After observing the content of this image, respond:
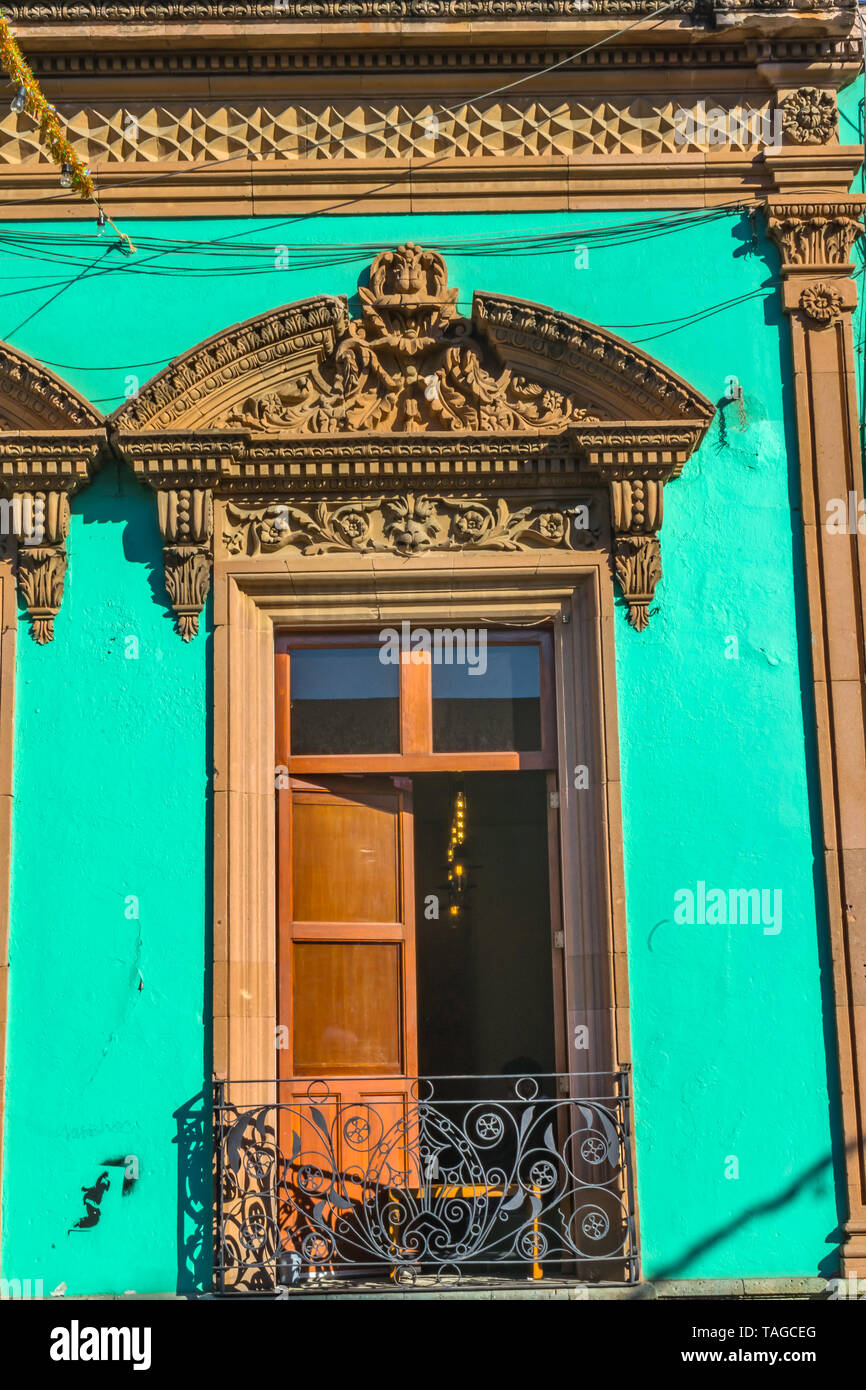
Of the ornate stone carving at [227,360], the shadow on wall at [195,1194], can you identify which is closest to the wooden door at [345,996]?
the shadow on wall at [195,1194]

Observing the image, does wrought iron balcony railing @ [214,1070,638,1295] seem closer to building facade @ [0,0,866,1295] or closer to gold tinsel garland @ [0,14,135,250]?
building facade @ [0,0,866,1295]

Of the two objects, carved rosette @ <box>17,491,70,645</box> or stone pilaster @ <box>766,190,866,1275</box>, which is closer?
stone pilaster @ <box>766,190,866,1275</box>

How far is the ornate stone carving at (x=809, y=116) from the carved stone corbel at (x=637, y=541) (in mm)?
2079

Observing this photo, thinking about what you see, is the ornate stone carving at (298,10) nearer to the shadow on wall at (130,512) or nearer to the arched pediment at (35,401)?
the arched pediment at (35,401)

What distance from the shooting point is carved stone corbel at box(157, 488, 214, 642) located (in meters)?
7.92

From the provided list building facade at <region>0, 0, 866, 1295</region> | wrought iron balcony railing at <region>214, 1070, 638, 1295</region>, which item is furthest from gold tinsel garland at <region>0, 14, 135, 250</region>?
wrought iron balcony railing at <region>214, 1070, 638, 1295</region>

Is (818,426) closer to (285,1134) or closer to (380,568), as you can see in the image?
(380,568)

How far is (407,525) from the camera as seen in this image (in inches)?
318

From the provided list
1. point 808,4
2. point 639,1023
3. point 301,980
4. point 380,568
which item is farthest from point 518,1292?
point 808,4

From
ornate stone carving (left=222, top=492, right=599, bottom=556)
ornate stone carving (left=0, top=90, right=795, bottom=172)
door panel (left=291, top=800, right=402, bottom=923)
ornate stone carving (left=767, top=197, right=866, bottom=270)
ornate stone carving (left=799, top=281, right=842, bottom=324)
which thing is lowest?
door panel (left=291, top=800, right=402, bottom=923)

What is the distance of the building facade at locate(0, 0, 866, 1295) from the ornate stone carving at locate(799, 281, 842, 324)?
0.10 feet

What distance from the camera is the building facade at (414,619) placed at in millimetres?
7375

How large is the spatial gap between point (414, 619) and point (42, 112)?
9.90 ft

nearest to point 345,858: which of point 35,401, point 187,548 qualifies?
point 187,548
